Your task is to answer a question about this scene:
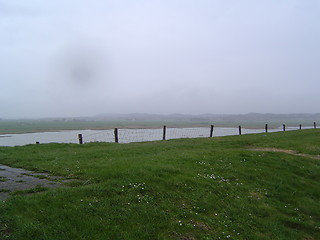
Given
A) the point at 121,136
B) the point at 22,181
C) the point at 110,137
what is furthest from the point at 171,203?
the point at 110,137

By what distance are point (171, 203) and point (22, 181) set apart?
6.48 m

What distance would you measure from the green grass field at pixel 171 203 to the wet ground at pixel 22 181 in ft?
2.20

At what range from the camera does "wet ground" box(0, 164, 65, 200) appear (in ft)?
29.5

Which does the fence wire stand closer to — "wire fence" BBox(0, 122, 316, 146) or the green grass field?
"wire fence" BBox(0, 122, 316, 146)

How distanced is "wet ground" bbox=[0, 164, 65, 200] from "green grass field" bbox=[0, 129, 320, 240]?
67 cm

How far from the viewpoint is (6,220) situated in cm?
620

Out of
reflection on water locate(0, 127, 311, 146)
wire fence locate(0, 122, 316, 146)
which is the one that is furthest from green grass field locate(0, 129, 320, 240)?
reflection on water locate(0, 127, 311, 146)

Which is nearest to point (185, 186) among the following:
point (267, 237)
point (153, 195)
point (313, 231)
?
point (153, 195)

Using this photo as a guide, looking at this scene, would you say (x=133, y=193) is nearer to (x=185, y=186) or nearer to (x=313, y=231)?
(x=185, y=186)

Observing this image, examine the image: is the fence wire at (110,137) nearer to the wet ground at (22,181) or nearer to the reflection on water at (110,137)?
the reflection on water at (110,137)

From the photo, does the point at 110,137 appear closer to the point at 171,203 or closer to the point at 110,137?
the point at 110,137

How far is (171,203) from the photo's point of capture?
8117mm

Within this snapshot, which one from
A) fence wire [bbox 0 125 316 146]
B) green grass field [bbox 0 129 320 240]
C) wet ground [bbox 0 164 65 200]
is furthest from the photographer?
fence wire [bbox 0 125 316 146]

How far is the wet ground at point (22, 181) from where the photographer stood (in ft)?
29.5
